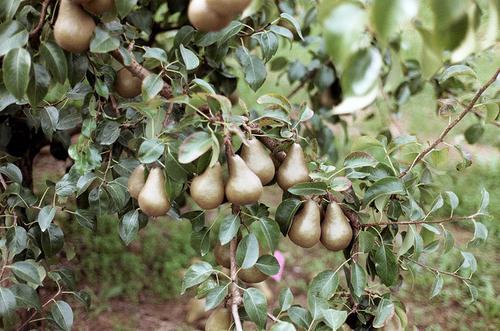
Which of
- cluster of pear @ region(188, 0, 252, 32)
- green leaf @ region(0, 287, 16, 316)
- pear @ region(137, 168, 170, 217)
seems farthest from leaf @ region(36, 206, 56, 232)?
cluster of pear @ region(188, 0, 252, 32)

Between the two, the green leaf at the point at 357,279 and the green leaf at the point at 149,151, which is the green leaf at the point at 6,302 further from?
the green leaf at the point at 357,279

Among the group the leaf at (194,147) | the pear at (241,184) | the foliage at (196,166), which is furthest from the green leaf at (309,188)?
the leaf at (194,147)

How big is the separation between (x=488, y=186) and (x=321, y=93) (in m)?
1.29

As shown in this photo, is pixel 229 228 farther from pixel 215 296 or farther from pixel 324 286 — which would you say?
pixel 324 286

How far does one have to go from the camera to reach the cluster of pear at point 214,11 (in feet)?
2.26

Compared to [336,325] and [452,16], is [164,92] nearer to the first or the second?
[336,325]

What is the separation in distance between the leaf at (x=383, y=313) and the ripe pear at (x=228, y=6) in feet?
2.11

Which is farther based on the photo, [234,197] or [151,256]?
[151,256]

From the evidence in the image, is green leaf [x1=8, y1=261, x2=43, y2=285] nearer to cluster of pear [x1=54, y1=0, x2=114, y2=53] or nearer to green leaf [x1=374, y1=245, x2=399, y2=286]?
cluster of pear [x1=54, y1=0, x2=114, y2=53]

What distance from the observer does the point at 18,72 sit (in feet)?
2.82

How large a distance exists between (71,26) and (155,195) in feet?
0.98

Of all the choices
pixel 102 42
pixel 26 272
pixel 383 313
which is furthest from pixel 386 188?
pixel 26 272

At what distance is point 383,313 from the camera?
1.09 m

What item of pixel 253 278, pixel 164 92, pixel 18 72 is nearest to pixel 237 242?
pixel 253 278
